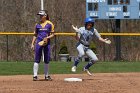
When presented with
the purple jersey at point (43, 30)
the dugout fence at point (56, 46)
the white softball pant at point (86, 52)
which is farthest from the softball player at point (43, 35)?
the dugout fence at point (56, 46)

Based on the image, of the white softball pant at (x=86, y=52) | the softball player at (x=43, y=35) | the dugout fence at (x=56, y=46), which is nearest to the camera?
the softball player at (x=43, y=35)

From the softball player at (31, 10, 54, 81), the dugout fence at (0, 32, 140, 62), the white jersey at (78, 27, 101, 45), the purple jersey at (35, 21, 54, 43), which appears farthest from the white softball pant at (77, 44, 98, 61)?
the dugout fence at (0, 32, 140, 62)

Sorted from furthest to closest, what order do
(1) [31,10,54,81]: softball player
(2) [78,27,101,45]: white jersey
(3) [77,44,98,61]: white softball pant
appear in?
(3) [77,44,98,61]: white softball pant, (2) [78,27,101,45]: white jersey, (1) [31,10,54,81]: softball player

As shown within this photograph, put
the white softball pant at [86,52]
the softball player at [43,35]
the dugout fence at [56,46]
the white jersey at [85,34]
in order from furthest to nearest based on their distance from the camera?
the dugout fence at [56,46] → the white softball pant at [86,52] → the white jersey at [85,34] → the softball player at [43,35]

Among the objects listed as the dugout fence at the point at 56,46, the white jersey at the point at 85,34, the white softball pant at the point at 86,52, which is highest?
the white jersey at the point at 85,34

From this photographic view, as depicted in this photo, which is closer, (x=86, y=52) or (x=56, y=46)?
(x=86, y=52)

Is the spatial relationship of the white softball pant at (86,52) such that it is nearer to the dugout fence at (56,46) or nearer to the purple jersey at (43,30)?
the purple jersey at (43,30)

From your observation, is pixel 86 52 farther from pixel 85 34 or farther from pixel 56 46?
pixel 56 46

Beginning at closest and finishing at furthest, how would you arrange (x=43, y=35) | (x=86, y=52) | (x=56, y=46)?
(x=43, y=35), (x=86, y=52), (x=56, y=46)

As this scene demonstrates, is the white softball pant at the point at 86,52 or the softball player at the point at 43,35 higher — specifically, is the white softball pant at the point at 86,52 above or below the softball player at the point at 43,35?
below

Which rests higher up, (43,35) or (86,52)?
(43,35)

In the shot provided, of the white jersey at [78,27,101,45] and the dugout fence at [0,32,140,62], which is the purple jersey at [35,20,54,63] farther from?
the dugout fence at [0,32,140,62]

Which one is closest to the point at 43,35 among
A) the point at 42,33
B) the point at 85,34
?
the point at 42,33

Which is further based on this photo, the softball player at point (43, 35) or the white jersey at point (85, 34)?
the white jersey at point (85, 34)
